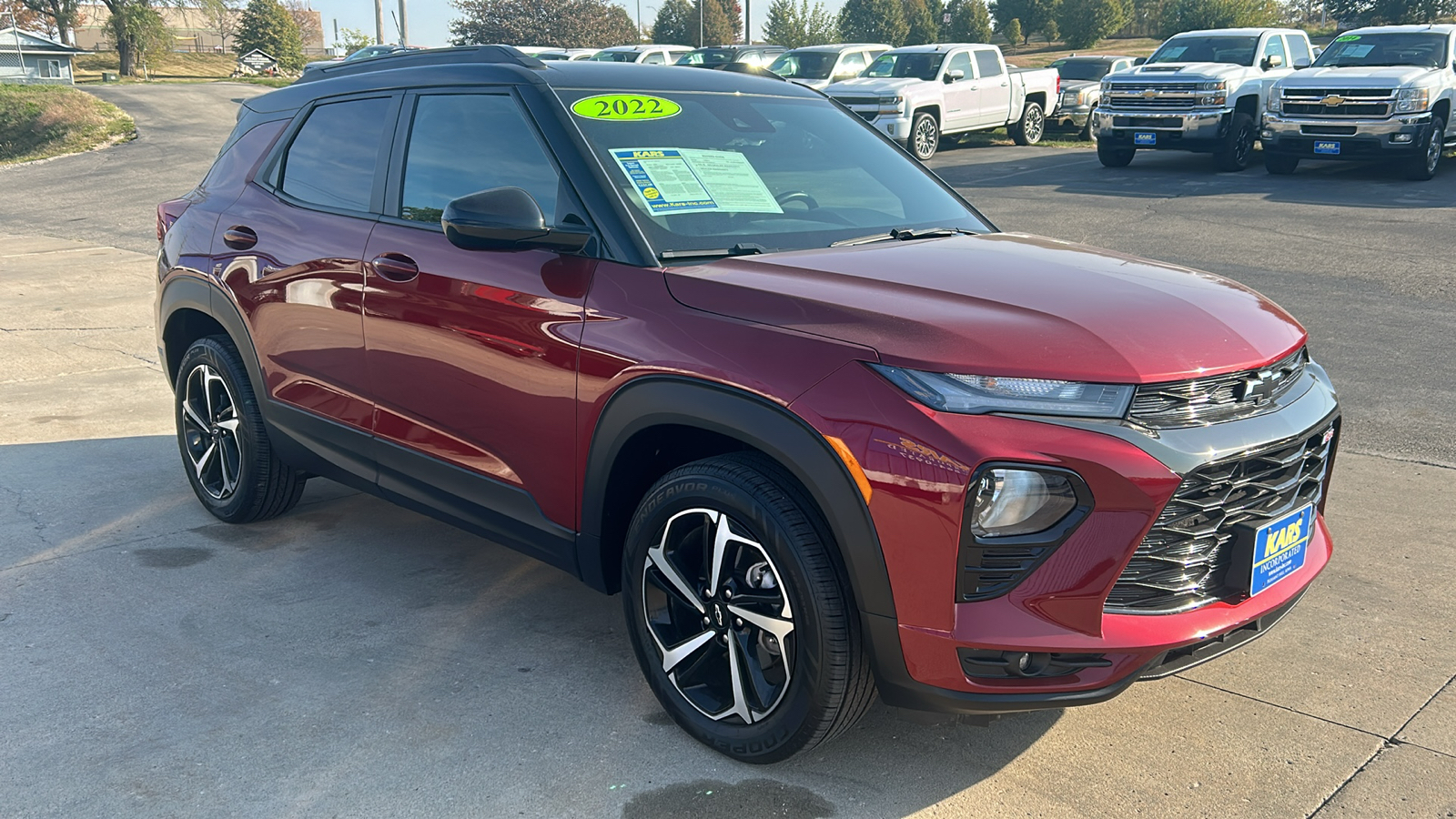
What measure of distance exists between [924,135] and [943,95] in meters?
0.81

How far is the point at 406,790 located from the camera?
118 inches

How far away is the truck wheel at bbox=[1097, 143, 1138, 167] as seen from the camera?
60.4 ft

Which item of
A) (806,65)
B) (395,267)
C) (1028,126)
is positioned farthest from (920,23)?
(395,267)

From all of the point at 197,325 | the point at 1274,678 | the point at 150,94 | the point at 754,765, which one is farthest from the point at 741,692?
the point at 150,94

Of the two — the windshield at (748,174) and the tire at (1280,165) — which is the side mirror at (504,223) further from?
the tire at (1280,165)

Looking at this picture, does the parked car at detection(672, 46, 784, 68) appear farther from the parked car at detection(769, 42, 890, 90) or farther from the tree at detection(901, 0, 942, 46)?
the tree at detection(901, 0, 942, 46)

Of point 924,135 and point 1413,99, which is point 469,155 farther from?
point 924,135

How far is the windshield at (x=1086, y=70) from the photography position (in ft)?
88.2

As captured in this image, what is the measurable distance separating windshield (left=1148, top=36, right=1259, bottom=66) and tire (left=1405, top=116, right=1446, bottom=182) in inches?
117

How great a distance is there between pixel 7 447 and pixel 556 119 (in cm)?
405

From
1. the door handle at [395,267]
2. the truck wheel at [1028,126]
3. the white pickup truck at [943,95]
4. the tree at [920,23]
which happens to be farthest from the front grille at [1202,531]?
the tree at [920,23]

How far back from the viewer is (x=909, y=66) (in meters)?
21.1

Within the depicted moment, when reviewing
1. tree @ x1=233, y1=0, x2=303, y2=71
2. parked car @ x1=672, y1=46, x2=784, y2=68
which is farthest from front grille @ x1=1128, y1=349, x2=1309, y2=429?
tree @ x1=233, y1=0, x2=303, y2=71

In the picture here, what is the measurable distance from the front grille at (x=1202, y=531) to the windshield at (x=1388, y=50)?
1579cm
